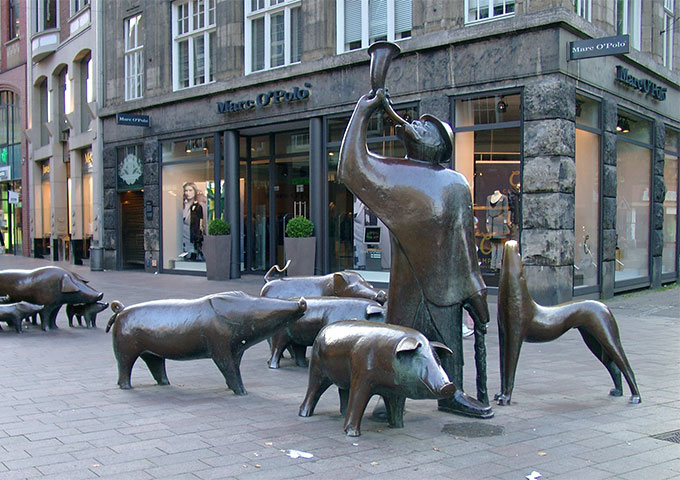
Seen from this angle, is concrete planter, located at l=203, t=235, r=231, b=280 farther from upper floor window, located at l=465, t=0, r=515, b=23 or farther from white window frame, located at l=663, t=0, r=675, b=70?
white window frame, located at l=663, t=0, r=675, b=70

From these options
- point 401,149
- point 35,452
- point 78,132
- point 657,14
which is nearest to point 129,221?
point 78,132

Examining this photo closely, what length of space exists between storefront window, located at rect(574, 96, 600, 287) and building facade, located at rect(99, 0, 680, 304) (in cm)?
5

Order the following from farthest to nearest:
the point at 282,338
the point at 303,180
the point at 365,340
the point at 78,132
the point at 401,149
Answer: the point at 78,132, the point at 303,180, the point at 401,149, the point at 282,338, the point at 365,340

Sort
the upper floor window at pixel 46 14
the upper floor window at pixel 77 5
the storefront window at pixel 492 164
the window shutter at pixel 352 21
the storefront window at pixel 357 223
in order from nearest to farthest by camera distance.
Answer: the storefront window at pixel 492 164
the storefront window at pixel 357 223
the window shutter at pixel 352 21
the upper floor window at pixel 77 5
the upper floor window at pixel 46 14

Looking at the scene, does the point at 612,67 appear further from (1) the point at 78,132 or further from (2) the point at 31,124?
(2) the point at 31,124

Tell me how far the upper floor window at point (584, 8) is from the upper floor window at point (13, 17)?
29.6 metres

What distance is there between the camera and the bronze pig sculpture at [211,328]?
5.89m

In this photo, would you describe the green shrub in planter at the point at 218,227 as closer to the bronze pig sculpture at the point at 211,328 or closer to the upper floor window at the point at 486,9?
the upper floor window at the point at 486,9

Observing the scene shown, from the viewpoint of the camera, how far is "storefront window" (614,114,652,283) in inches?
593

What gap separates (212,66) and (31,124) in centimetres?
1625

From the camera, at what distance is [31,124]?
102ft

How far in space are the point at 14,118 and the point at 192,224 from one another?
18.9m

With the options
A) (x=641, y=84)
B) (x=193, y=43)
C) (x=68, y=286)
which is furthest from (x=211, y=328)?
Result: (x=193, y=43)

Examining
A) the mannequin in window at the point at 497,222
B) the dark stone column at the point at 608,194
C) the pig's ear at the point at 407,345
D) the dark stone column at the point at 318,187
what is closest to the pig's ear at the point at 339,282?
the pig's ear at the point at 407,345
